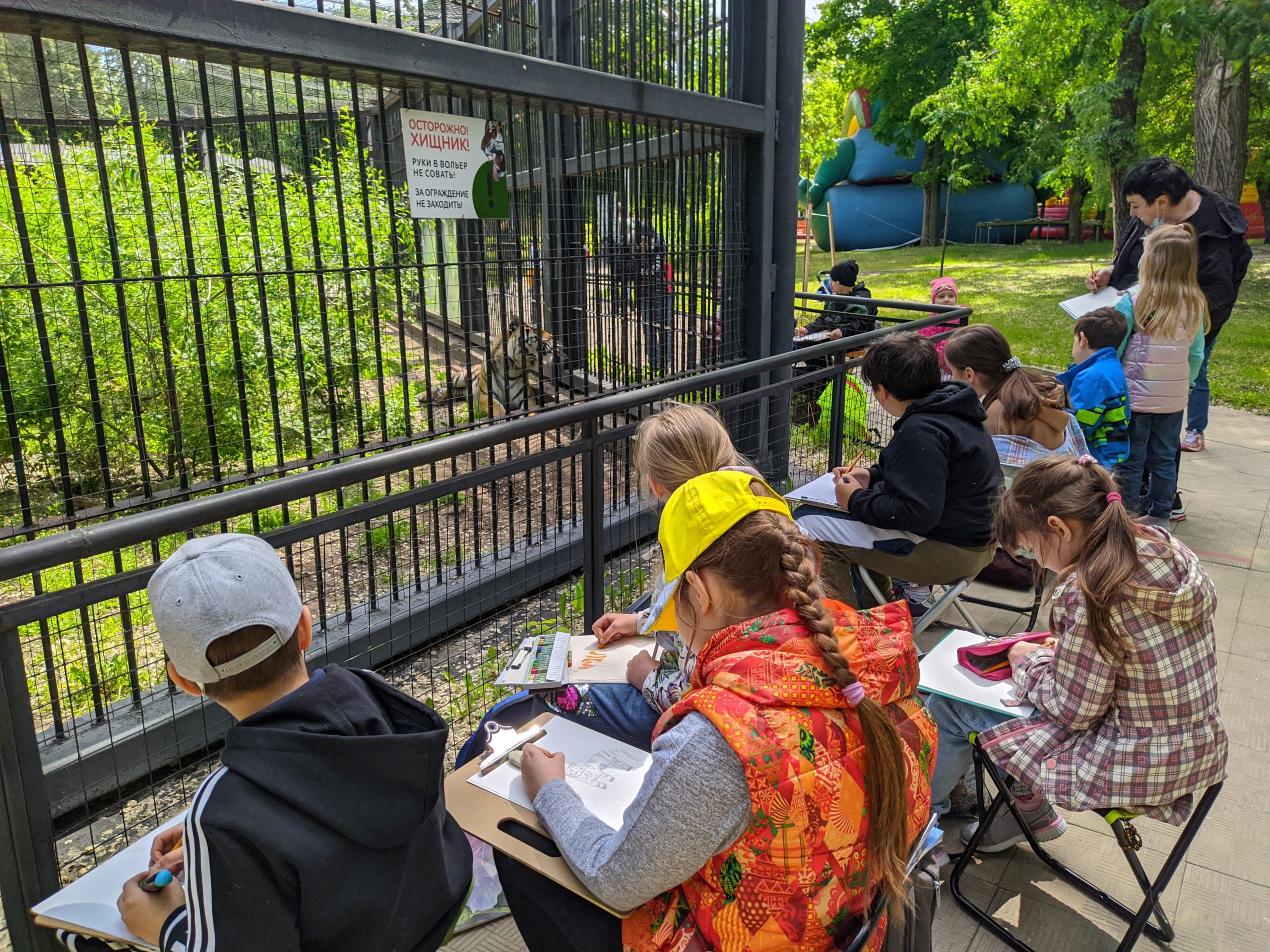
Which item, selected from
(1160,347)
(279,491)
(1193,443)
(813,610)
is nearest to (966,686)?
(813,610)

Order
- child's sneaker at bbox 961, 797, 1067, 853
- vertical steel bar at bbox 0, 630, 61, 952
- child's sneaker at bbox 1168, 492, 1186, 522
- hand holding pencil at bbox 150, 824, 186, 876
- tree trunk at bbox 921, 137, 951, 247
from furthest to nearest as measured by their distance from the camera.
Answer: tree trunk at bbox 921, 137, 951, 247 < child's sneaker at bbox 1168, 492, 1186, 522 < child's sneaker at bbox 961, 797, 1067, 853 < vertical steel bar at bbox 0, 630, 61, 952 < hand holding pencil at bbox 150, 824, 186, 876

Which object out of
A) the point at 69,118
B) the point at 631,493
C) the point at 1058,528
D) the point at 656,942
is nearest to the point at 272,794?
the point at 656,942

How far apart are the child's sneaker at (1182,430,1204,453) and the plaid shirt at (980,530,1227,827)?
5.79 metres

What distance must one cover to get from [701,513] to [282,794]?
87cm

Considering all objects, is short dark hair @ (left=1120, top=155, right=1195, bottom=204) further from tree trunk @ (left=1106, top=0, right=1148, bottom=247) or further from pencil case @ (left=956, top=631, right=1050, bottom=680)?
tree trunk @ (left=1106, top=0, right=1148, bottom=247)

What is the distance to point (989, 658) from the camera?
251cm

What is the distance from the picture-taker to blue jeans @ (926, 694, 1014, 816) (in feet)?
7.83

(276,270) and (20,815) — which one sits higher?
(276,270)

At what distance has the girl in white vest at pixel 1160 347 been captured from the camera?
467 cm

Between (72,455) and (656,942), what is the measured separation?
5.05 metres

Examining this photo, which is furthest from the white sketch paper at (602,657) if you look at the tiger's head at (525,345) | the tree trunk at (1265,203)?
the tree trunk at (1265,203)

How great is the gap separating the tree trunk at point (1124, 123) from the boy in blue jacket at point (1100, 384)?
8.69m

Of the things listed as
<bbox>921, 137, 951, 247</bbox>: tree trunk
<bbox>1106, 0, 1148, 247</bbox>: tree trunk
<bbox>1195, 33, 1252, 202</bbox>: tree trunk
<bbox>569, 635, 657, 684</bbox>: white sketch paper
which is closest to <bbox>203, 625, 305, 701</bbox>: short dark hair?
<bbox>569, 635, 657, 684</bbox>: white sketch paper

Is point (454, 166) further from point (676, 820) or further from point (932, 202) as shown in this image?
point (932, 202)
